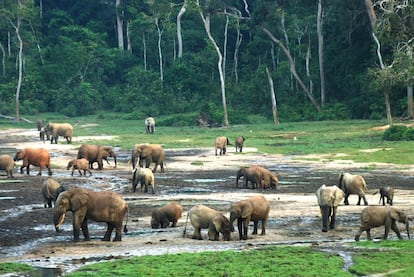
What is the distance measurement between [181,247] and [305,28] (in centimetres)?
5616

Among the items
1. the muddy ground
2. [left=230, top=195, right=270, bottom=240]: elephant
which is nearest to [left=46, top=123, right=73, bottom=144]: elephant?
the muddy ground

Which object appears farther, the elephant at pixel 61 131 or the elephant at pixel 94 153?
the elephant at pixel 61 131

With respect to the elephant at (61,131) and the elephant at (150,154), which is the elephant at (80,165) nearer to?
the elephant at (150,154)

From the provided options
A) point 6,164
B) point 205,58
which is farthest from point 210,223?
point 205,58

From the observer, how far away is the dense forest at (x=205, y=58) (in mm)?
64438

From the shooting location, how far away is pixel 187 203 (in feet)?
87.4

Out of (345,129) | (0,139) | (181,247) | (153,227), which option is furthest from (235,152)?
(181,247)

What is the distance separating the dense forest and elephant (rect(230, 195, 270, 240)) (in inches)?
1335

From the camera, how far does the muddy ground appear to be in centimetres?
1925

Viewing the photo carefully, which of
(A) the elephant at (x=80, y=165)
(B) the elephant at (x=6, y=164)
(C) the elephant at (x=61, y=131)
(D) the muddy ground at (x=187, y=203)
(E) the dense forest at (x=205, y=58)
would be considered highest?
(E) the dense forest at (x=205, y=58)

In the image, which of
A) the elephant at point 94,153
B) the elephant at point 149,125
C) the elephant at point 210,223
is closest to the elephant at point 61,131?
the elephant at point 149,125

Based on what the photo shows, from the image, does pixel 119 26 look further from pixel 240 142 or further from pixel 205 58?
pixel 240 142

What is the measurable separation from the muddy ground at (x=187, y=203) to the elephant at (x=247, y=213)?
31cm

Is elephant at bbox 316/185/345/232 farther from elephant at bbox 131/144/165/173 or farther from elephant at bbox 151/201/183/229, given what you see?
elephant at bbox 131/144/165/173
